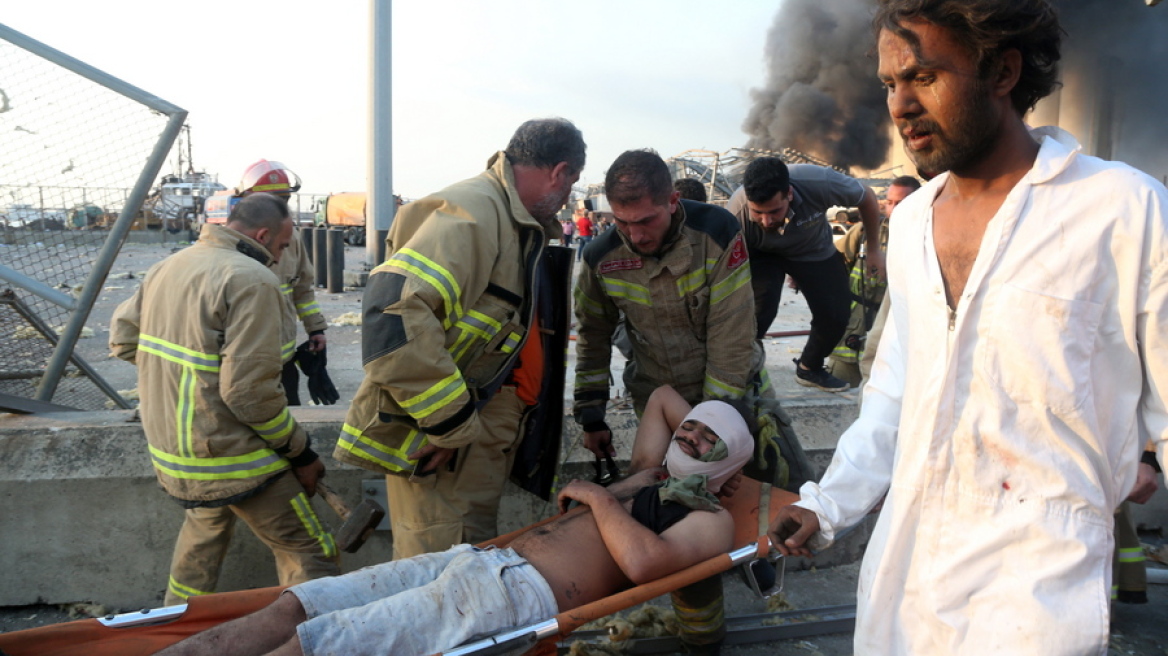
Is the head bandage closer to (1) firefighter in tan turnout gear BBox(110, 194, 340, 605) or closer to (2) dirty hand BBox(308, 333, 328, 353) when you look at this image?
(1) firefighter in tan turnout gear BBox(110, 194, 340, 605)

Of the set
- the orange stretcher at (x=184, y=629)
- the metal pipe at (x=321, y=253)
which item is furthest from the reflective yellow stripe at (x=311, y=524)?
the metal pipe at (x=321, y=253)

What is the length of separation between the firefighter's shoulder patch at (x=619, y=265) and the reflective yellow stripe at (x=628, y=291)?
0.04 meters

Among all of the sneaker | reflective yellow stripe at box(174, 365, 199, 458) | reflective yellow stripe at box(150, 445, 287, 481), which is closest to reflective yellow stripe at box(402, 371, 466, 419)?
reflective yellow stripe at box(150, 445, 287, 481)

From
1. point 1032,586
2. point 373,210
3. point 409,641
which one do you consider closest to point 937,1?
point 1032,586

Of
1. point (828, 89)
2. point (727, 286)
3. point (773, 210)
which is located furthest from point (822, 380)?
point (828, 89)

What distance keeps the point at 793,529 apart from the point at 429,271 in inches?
51.6

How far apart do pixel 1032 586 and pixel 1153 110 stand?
82.0ft

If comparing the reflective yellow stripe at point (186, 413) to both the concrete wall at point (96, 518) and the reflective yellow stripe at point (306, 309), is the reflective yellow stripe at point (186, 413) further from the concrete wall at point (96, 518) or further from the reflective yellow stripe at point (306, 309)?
the reflective yellow stripe at point (306, 309)

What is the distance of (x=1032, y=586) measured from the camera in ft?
4.48

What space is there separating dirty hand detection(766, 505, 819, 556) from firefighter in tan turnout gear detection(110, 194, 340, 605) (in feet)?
6.07

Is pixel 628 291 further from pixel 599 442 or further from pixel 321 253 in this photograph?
pixel 321 253

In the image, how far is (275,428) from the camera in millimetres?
2854

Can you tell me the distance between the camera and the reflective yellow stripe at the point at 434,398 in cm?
243

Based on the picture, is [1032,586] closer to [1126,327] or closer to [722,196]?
[1126,327]
